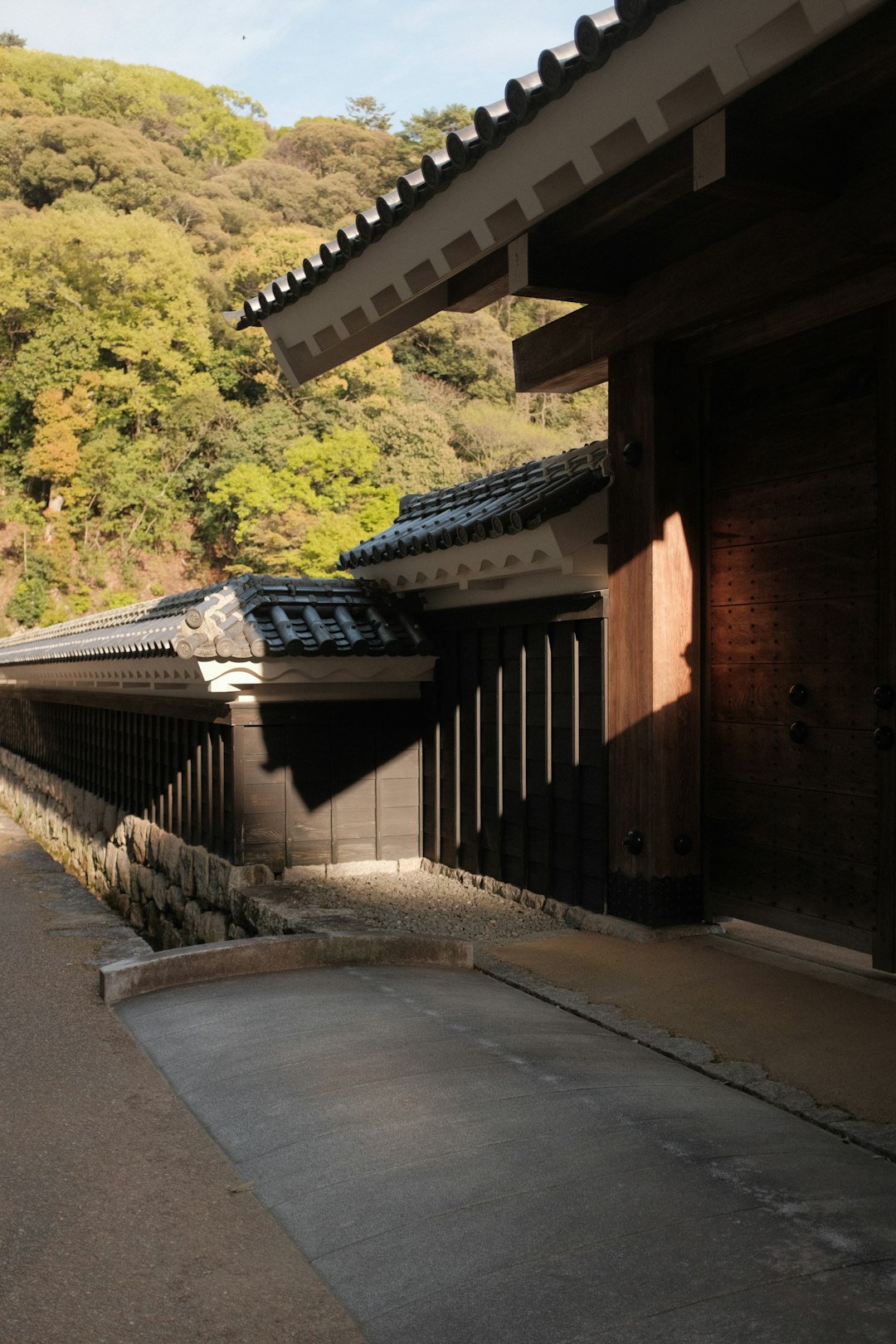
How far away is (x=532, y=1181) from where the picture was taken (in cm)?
302

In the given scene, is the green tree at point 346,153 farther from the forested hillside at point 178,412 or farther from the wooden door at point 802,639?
the wooden door at point 802,639

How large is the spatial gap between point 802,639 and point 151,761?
797 cm

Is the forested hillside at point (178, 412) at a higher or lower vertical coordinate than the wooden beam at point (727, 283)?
higher

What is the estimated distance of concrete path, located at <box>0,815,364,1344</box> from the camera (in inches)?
97.0

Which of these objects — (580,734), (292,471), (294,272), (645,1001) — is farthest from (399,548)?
(292,471)

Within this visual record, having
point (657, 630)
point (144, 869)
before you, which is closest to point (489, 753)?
point (657, 630)

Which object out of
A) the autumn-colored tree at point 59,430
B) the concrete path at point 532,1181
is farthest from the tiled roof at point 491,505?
the autumn-colored tree at point 59,430

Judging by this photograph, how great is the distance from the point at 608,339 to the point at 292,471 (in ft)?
102

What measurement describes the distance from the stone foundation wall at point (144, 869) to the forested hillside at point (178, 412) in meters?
17.5

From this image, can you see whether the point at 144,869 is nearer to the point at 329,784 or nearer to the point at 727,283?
the point at 329,784

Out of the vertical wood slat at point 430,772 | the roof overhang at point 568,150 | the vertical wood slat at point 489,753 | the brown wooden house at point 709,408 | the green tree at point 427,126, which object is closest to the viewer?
the roof overhang at point 568,150

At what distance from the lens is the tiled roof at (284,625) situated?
7.90m

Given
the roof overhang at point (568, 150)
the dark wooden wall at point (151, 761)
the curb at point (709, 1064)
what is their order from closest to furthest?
the roof overhang at point (568, 150) < the curb at point (709, 1064) < the dark wooden wall at point (151, 761)

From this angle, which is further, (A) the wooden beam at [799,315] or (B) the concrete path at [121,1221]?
(A) the wooden beam at [799,315]
